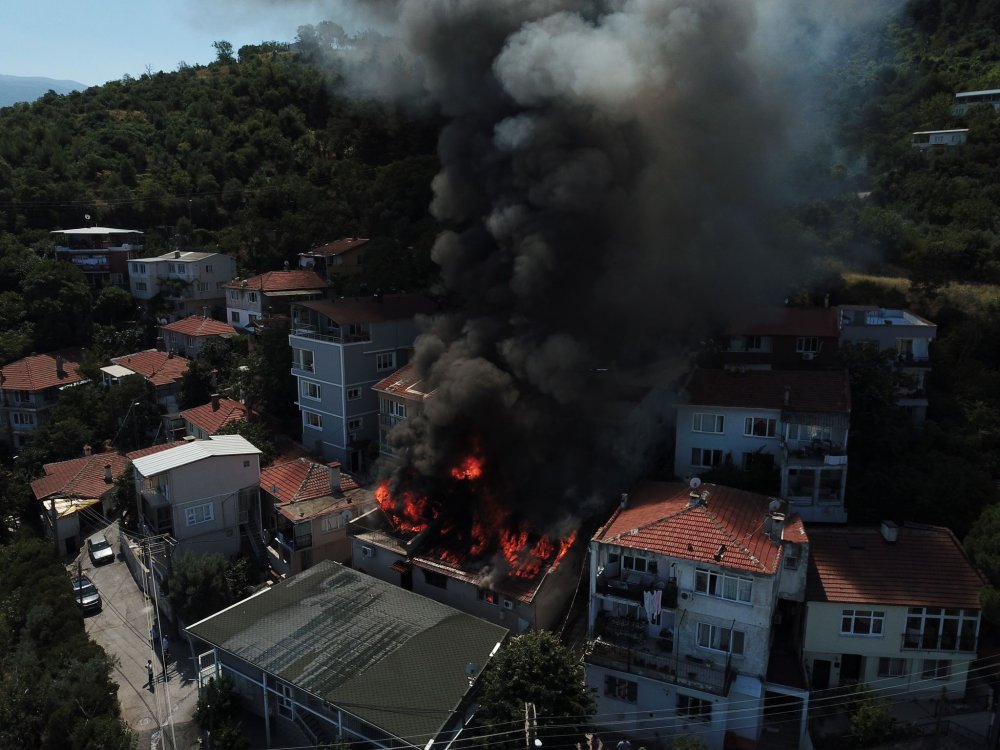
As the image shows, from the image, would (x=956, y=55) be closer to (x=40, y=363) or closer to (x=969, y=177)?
(x=969, y=177)

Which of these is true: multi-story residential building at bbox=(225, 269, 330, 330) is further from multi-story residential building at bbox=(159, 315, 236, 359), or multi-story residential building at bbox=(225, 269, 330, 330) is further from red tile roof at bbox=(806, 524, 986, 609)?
red tile roof at bbox=(806, 524, 986, 609)

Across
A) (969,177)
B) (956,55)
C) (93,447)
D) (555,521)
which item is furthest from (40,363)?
(956,55)

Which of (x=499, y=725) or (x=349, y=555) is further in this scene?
(x=349, y=555)

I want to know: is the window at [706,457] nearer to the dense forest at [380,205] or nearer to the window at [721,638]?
the dense forest at [380,205]

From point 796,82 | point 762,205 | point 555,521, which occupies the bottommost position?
point 555,521

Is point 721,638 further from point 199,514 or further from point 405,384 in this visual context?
point 199,514

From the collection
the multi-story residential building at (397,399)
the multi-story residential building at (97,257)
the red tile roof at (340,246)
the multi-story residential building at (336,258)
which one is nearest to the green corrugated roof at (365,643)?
the multi-story residential building at (397,399)

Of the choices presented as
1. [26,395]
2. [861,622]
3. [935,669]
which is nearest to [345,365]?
[861,622]
